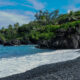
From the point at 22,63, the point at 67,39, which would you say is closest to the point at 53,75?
the point at 22,63

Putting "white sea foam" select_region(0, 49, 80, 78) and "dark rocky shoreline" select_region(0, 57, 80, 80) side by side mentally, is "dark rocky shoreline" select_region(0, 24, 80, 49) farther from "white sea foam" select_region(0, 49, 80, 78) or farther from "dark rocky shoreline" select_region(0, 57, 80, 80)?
"dark rocky shoreline" select_region(0, 57, 80, 80)

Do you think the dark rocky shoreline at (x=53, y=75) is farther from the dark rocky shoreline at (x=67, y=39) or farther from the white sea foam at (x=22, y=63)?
the dark rocky shoreline at (x=67, y=39)

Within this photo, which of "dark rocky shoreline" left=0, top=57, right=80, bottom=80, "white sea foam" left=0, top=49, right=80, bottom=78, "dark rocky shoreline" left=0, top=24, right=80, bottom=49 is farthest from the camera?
"dark rocky shoreline" left=0, top=24, right=80, bottom=49

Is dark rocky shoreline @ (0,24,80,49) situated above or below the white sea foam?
above

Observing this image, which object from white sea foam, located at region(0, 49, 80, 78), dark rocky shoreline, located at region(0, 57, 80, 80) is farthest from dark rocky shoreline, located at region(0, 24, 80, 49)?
dark rocky shoreline, located at region(0, 57, 80, 80)

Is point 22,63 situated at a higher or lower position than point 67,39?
lower

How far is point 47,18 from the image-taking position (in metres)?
95.9

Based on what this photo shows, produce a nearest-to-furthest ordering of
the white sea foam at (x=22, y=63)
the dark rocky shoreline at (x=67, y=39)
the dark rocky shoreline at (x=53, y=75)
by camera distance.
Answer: the dark rocky shoreline at (x=53, y=75) < the white sea foam at (x=22, y=63) < the dark rocky shoreline at (x=67, y=39)

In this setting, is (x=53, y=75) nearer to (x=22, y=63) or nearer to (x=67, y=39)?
(x=22, y=63)

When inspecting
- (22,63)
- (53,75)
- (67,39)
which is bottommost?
(22,63)

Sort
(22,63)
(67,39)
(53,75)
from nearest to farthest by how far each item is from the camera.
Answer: (53,75), (22,63), (67,39)

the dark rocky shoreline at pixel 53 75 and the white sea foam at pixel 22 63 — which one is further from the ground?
the dark rocky shoreline at pixel 53 75

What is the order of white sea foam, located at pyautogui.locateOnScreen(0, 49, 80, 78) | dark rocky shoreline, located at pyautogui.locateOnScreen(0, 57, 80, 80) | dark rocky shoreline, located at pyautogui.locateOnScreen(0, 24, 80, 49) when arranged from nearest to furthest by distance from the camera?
dark rocky shoreline, located at pyautogui.locateOnScreen(0, 57, 80, 80) < white sea foam, located at pyautogui.locateOnScreen(0, 49, 80, 78) < dark rocky shoreline, located at pyautogui.locateOnScreen(0, 24, 80, 49)

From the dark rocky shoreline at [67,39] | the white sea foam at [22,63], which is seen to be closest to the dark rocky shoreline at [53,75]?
the white sea foam at [22,63]
